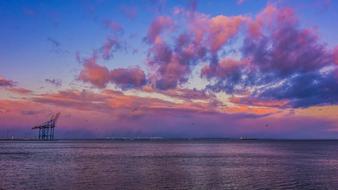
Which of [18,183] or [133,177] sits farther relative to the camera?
[133,177]

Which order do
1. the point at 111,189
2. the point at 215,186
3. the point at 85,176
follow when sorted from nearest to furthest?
1. the point at 111,189
2. the point at 215,186
3. the point at 85,176

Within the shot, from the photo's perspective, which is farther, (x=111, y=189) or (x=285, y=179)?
(x=285, y=179)

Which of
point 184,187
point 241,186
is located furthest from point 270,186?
point 184,187

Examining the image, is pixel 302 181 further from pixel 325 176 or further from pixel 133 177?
pixel 133 177

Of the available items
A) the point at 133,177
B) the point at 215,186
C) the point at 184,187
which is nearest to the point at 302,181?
the point at 215,186

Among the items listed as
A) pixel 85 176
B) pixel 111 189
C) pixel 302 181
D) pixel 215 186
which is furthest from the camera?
pixel 85 176

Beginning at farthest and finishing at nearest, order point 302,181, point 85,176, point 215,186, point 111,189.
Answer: point 85,176
point 302,181
point 215,186
point 111,189

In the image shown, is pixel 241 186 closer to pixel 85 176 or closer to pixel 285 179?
pixel 285 179

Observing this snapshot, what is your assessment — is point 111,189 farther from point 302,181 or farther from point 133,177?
point 302,181

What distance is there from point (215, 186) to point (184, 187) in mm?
4084

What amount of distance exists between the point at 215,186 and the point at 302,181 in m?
14.3

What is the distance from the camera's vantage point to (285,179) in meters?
61.2

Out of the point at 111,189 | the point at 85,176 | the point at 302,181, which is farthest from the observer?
the point at 85,176

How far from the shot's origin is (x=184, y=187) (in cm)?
5131
